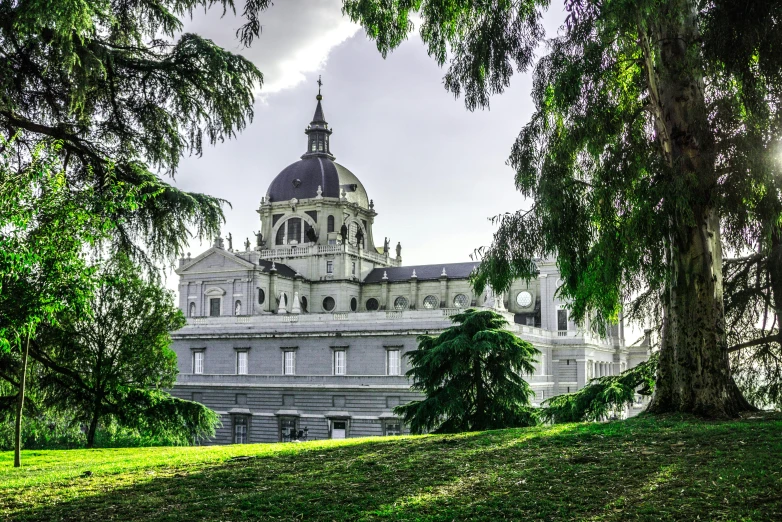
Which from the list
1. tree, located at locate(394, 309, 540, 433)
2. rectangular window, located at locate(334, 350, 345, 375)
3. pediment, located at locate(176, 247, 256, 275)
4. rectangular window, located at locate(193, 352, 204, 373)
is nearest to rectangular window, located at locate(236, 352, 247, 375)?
rectangular window, located at locate(193, 352, 204, 373)

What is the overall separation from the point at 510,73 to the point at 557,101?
1.75 meters

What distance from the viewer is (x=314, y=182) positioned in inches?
2434

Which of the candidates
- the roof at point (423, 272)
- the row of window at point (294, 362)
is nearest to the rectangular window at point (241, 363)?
the row of window at point (294, 362)

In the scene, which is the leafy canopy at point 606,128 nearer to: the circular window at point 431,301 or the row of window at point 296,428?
the row of window at point 296,428

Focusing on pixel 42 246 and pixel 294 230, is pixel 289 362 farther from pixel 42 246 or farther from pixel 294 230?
pixel 42 246

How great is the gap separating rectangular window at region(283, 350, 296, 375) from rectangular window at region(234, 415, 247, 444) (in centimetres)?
319

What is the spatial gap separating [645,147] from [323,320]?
1150 inches

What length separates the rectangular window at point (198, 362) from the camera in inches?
1666

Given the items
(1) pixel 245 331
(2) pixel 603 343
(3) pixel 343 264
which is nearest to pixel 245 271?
(3) pixel 343 264

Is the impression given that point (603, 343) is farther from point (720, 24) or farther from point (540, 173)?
point (720, 24)

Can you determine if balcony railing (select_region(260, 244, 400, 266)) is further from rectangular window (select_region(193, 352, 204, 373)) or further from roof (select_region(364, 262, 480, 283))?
rectangular window (select_region(193, 352, 204, 373))

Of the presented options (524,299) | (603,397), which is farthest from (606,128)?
(524,299)

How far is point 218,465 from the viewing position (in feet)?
33.4

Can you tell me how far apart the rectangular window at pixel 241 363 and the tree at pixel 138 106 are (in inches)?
1158
